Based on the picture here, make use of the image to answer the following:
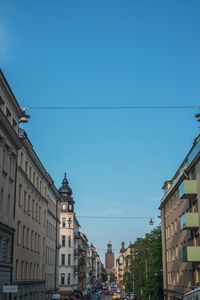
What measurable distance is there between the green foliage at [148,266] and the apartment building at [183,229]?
8.20 metres

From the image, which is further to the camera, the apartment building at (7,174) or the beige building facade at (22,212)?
the beige building facade at (22,212)

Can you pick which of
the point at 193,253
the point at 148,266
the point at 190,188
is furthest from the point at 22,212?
the point at 148,266

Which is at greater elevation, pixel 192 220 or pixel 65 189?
pixel 65 189

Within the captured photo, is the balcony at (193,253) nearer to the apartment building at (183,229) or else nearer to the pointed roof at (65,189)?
the apartment building at (183,229)

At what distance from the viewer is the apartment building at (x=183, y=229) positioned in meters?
39.9

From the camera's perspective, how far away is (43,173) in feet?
191

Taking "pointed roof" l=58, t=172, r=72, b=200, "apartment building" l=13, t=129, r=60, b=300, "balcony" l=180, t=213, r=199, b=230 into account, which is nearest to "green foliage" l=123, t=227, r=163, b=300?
"apartment building" l=13, t=129, r=60, b=300

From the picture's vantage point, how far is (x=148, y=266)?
79188mm

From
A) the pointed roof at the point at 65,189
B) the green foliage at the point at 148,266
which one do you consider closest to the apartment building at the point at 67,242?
the pointed roof at the point at 65,189

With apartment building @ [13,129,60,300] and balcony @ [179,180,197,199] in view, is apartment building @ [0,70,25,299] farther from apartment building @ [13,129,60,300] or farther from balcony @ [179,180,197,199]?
balcony @ [179,180,197,199]

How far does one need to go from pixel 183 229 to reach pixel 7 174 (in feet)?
54.0

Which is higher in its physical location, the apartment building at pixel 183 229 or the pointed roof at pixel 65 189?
the pointed roof at pixel 65 189

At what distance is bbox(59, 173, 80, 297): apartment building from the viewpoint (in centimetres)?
9919

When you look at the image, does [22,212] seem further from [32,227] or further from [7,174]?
[7,174]
